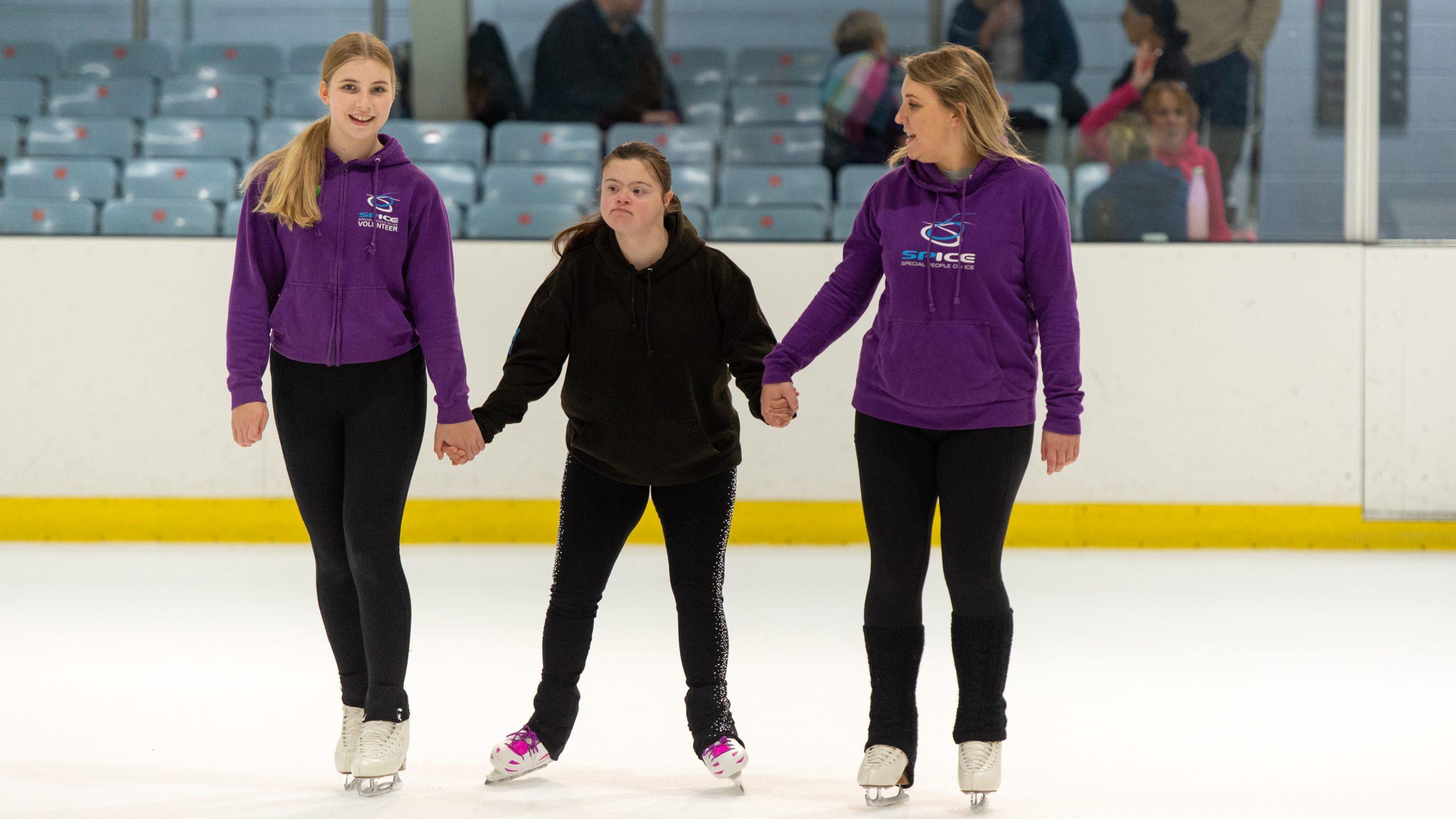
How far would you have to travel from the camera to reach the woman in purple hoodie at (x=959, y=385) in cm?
218

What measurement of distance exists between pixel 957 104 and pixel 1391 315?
3558 millimetres

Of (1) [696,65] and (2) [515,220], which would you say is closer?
(2) [515,220]

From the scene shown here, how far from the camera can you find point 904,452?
7.30 feet

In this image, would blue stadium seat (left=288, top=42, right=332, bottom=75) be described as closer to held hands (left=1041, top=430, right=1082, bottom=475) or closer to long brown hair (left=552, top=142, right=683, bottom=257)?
long brown hair (left=552, top=142, right=683, bottom=257)

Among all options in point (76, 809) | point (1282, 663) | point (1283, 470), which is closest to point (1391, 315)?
point (1283, 470)

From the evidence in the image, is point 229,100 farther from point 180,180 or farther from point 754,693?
point 754,693

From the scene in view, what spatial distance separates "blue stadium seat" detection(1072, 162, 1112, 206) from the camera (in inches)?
213

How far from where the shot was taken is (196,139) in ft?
19.4


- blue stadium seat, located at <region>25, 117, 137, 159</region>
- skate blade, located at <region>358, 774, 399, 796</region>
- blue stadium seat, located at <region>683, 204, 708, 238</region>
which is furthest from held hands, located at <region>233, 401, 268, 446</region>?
blue stadium seat, located at <region>25, 117, 137, 159</region>

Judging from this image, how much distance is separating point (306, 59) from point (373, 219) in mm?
4408

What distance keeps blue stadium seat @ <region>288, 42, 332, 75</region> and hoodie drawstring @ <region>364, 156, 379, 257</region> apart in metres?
4.23

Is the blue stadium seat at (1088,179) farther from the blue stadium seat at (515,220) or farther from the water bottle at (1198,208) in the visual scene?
the blue stadium seat at (515,220)

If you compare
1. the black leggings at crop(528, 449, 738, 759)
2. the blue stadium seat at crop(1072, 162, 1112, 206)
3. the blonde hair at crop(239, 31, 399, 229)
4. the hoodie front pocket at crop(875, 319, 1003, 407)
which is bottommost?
the black leggings at crop(528, 449, 738, 759)

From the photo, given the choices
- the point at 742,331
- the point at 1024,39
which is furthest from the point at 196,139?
Answer: the point at 742,331
